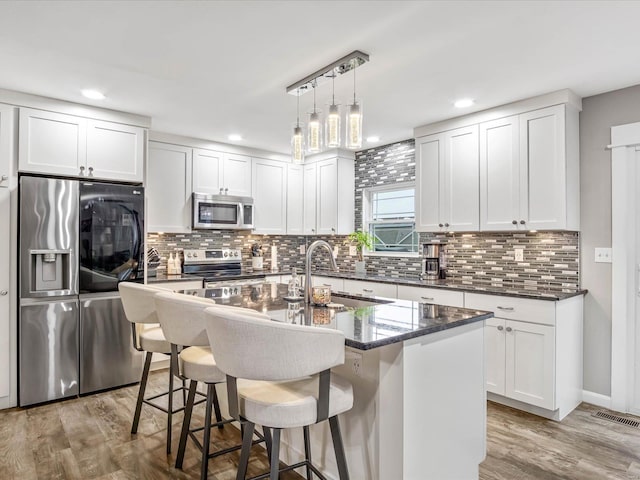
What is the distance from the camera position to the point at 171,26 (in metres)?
2.16

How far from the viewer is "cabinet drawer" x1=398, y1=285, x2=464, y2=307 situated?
334 cm

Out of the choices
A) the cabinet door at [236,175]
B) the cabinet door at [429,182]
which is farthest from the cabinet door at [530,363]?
the cabinet door at [236,175]

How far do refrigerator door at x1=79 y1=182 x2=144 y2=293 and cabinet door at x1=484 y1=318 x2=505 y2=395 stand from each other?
3.05m

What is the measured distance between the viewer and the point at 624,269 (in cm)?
299

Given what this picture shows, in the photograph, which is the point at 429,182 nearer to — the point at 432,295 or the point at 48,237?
the point at 432,295

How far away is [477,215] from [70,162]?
3552 mm

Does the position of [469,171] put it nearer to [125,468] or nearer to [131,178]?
[131,178]

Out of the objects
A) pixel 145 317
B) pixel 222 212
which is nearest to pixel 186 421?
pixel 145 317

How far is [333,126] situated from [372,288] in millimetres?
2234

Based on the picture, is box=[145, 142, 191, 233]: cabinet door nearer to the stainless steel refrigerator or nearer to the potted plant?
the stainless steel refrigerator

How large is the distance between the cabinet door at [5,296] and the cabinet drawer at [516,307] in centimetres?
362

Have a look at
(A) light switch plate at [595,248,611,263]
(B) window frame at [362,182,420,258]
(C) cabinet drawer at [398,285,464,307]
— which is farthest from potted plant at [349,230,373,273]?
(A) light switch plate at [595,248,611,263]

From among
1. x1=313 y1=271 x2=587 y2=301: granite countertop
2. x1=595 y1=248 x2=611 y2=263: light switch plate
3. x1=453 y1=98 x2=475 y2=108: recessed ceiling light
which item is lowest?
x1=313 y1=271 x2=587 y2=301: granite countertop

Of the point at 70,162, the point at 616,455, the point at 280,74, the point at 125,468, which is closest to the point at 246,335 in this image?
the point at 125,468
